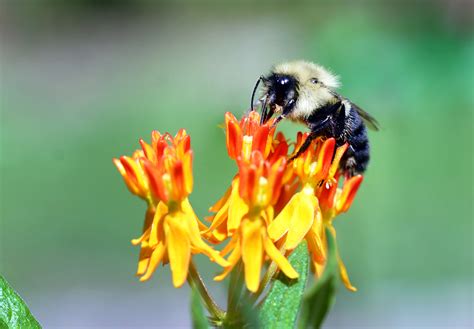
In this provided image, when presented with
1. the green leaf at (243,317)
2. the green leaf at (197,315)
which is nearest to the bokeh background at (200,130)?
the green leaf at (243,317)

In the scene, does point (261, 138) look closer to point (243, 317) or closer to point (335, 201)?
point (335, 201)

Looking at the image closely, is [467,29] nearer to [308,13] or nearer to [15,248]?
[308,13]

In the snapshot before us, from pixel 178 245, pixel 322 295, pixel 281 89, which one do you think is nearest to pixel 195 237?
pixel 178 245

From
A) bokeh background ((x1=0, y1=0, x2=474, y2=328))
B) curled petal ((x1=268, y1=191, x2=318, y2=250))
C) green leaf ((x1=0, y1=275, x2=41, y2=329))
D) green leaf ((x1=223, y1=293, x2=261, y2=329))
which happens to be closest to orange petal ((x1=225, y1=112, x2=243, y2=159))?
curled petal ((x1=268, y1=191, x2=318, y2=250))

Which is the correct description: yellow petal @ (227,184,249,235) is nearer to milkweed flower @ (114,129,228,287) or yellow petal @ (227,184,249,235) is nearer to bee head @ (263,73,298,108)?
milkweed flower @ (114,129,228,287)

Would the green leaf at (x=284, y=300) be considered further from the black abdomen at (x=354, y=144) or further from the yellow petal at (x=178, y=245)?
the black abdomen at (x=354, y=144)

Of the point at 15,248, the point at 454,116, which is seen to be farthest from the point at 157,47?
the point at 15,248
